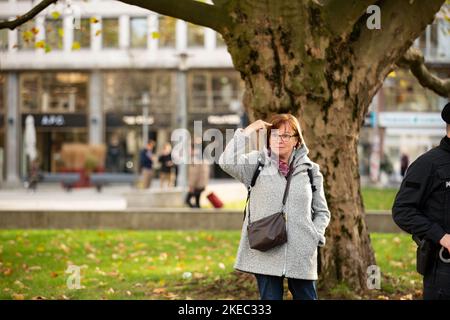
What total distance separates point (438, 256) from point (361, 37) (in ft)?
13.4

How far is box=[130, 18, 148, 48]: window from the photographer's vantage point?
46.8 meters

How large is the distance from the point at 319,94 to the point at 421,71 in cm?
357

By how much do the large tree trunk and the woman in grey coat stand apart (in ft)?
7.86

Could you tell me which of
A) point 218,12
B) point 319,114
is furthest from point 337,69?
point 218,12

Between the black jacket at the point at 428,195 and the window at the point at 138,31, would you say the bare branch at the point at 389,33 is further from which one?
→ the window at the point at 138,31

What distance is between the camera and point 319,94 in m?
8.18

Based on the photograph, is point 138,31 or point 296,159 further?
point 138,31

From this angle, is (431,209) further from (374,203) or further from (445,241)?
(374,203)

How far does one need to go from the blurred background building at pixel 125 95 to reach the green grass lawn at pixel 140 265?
3151 centimetres

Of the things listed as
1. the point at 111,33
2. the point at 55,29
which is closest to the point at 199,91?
the point at 111,33

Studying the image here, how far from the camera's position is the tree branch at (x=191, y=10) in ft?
26.5

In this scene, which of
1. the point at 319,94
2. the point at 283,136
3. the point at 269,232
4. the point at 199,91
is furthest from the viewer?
the point at 199,91

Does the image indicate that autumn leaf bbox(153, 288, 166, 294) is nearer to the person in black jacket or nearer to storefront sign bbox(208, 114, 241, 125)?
the person in black jacket

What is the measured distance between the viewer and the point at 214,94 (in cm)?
4734
